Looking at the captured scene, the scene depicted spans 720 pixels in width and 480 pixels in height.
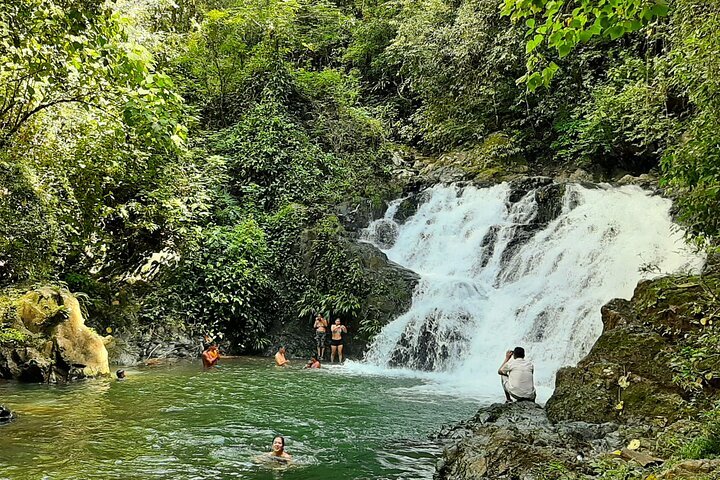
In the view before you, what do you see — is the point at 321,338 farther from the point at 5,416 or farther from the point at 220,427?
the point at 5,416

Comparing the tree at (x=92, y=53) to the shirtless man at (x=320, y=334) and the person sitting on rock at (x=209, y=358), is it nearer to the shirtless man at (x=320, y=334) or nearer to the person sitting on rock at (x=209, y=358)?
the person sitting on rock at (x=209, y=358)

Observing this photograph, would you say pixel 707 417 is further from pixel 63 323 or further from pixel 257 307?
pixel 257 307

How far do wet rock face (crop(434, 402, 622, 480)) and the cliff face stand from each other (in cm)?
1

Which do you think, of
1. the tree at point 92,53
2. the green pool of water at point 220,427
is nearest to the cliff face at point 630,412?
the green pool of water at point 220,427

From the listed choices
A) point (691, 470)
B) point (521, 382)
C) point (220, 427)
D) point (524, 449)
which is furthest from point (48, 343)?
point (691, 470)

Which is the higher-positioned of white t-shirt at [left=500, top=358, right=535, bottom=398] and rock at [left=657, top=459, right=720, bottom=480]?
white t-shirt at [left=500, top=358, right=535, bottom=398]

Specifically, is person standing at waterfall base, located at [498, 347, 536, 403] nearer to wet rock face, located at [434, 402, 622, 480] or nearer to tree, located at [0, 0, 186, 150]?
wet rock face, located at [434, 402, 622, 480]

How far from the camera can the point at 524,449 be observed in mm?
5777

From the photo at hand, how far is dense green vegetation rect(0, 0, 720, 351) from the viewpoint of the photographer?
5.82 m

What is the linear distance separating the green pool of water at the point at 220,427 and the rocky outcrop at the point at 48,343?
455 mm

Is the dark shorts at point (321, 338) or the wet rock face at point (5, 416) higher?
the dark shorts at point (321, 338)

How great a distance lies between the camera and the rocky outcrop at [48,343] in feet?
38.8

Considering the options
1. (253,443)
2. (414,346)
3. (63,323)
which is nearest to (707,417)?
(253,443)

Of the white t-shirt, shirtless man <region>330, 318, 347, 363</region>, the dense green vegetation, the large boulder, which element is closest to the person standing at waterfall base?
the white t-shirt
